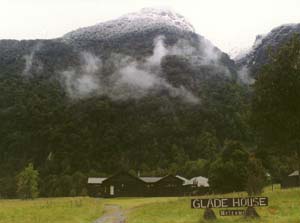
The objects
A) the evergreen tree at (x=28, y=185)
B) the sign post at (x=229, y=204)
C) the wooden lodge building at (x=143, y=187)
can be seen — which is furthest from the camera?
the wooden lodge building at (x=143, y=187)

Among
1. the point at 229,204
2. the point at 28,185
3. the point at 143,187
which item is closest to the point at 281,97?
the point at 229,204

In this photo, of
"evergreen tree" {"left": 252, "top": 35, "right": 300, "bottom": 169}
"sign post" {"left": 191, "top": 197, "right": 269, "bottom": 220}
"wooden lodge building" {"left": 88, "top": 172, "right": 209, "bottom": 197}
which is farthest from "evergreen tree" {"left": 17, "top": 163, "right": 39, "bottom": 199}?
"sign post" {"left": 191, "top": 197, "right": 269, "bottom": 220}

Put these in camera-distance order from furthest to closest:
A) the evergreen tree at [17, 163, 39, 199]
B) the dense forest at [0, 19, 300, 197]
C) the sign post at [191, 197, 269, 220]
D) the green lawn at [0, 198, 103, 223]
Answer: the dense forest at [0, 19, 300, 197], the evergreen tree at [17, 163, 39, 199], the green lawn at [0, 198, 103, 223], the sign post at [191, 197, 269, 220]

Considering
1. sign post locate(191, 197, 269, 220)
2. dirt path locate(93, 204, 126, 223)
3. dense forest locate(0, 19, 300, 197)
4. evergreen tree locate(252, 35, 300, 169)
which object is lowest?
dirt path locate(93, 204, 126, 223)

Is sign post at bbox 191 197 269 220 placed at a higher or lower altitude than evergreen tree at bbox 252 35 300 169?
lower

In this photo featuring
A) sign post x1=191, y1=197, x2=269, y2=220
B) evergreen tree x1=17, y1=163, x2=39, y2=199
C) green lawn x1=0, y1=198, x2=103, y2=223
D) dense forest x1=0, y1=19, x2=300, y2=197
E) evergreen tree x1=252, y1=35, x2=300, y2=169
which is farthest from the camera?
dense forest x1=0, y1=19, x2=300, y2=197

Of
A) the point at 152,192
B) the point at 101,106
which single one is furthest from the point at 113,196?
the point at 101,106

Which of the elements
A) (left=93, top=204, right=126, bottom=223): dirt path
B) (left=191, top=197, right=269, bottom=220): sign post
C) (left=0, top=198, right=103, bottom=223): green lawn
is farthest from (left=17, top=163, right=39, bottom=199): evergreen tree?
(left=191, top=197, right=269, bottom=220): sign post

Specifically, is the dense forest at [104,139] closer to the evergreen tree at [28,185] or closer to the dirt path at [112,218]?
the evergreen tree at [28,185]

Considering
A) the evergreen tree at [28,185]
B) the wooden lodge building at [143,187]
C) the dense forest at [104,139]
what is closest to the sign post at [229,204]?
the wooden lodge building at [143,187]

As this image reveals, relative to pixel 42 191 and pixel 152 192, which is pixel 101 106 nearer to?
pixel 42 191

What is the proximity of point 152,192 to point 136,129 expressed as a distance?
78.9 metres

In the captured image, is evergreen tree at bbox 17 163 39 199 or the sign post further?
evergreen tree at bbox 17 163 39 199

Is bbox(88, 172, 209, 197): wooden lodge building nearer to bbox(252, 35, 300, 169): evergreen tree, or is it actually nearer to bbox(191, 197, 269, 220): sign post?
bbox(252, 35, 300, 169): evergreen tree
